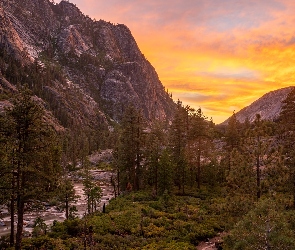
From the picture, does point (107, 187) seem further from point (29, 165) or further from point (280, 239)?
point (280, 239)

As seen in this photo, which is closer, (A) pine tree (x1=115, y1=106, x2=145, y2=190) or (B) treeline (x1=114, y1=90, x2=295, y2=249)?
(B) treeline (x1=114, y1=90, x2=295, y2=249)

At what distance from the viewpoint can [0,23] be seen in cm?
Result: 19712

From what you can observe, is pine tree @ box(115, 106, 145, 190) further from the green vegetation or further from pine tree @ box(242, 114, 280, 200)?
pine tree @ box(242, 114, 280, 200)

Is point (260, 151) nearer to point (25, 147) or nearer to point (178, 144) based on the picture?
point (25, 147)

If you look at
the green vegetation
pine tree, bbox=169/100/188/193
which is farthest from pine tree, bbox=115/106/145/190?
pine tree, bbox=169/100/188/193

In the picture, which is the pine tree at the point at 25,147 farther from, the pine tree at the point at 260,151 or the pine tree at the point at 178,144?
the pine tree at the point at 178,144

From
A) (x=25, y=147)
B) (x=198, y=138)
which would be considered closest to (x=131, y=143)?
(x=198, y=138)

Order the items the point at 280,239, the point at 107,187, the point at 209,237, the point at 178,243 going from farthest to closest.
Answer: the point at 107,187 → the point at 209,237 → the point at 178,243 → the point at 280,239

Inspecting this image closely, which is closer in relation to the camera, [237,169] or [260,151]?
[260,151]

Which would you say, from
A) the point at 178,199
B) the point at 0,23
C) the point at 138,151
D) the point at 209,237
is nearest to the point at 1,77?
the point at 0,23

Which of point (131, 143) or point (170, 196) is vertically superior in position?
point (131, 143)

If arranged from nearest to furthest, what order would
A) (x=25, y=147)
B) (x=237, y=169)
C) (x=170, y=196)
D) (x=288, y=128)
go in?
(x=25, y=147), (x=237, y=169), (x=288, y=128), (x=170, y=196)

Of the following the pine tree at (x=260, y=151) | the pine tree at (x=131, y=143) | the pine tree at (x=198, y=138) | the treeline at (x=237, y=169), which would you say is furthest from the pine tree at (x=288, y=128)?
the pine tree at (x=131, y=143)

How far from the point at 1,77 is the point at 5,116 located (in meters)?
160
